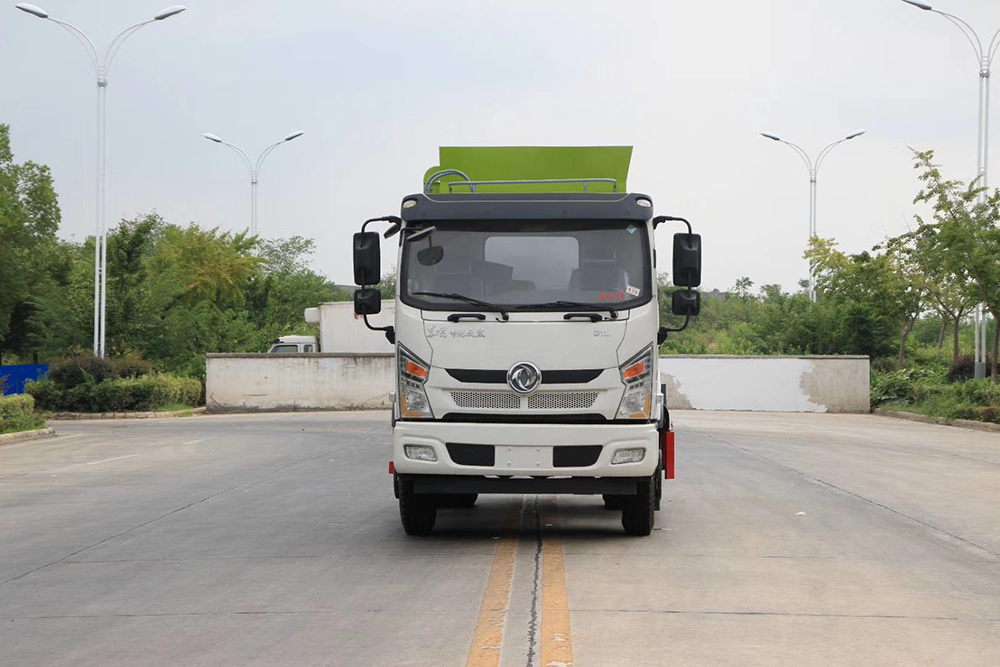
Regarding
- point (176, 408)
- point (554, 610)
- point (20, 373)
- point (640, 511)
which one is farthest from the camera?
point (20, 373)

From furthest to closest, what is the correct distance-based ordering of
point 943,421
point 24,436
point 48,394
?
point 48,394 < point 943,421 < point 24,436

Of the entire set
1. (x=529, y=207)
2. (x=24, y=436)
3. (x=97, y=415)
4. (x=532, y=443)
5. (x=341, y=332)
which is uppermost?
(x=529, y=207)

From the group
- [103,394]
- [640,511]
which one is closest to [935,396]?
[103,394]

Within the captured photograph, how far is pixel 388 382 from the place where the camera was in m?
43.6

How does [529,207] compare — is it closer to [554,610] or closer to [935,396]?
[554,610]

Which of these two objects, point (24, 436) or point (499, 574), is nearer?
point (499, 574)

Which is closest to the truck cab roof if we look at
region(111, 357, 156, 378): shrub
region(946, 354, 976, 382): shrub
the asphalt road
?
the asphalt road

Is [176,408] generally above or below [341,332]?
below

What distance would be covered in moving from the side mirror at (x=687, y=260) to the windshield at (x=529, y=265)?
14.2 inches

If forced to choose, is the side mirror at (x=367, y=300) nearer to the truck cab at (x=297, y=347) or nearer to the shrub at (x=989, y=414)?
the shrub at (x=989, y=414)

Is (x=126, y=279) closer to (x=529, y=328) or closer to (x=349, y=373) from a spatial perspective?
(x=349, y=373)

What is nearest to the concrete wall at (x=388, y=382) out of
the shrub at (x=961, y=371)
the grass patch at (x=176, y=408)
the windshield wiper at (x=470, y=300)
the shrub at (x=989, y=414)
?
the grass patch at (x=176, y=408)

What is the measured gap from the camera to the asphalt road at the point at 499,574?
6.48 m

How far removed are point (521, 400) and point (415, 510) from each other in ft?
5.30
